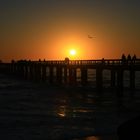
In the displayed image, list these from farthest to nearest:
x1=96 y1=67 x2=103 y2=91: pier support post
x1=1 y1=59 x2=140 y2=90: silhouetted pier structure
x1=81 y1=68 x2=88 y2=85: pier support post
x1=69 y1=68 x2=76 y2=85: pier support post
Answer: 1. x1=69 y1=68 x2=76 y2=85: pier support post
2. x1=81 y1=68 x2=88 y2=85: pier support post
3. x1=96 y1=67 x2=103 y2=91: pier support post
4. x1=1 y1=59 x2=140 y2=90: silhouetted pier structure

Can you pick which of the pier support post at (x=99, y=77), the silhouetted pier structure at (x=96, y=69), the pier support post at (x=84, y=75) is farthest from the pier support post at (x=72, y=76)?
the pier support post at (x=99, y=77)

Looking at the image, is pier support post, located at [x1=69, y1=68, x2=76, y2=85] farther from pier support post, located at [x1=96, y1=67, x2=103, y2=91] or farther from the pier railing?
pier support post, located at [x1=96, y1=67, x2=103, y2=91]

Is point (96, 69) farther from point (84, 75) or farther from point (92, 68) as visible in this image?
point (84, 75)

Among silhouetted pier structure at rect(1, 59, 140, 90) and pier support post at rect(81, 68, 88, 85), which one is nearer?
silhouetted pier structure at rect(1, 59, 140, 90)

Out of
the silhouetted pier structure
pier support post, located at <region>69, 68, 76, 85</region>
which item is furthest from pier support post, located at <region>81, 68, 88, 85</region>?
pier support post, located at <region>69, 68, 76, 85</region>

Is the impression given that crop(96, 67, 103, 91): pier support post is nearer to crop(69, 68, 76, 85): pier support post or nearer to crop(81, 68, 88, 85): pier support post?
crop(81, 68, 88, 85): pier support post

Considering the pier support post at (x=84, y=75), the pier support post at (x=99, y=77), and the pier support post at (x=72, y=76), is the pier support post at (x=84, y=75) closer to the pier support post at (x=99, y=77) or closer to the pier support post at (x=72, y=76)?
the pier support post at (x=72, y=76)

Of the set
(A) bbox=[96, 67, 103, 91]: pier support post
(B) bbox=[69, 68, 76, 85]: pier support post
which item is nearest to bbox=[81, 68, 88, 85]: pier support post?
(B) bbox=[69, 68, 76, 85]: pier support post

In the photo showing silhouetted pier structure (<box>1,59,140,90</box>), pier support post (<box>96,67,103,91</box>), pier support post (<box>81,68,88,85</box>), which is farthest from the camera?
pier support post (<box>81,68,88,85</box>)

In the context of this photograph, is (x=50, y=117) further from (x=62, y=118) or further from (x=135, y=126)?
(x=135, y=126)

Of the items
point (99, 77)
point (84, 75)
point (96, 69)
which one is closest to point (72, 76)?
point (84, 75)

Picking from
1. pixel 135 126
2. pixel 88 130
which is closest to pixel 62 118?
pixel 88 130

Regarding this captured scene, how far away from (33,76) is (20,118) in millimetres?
60344

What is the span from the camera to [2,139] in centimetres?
1822
